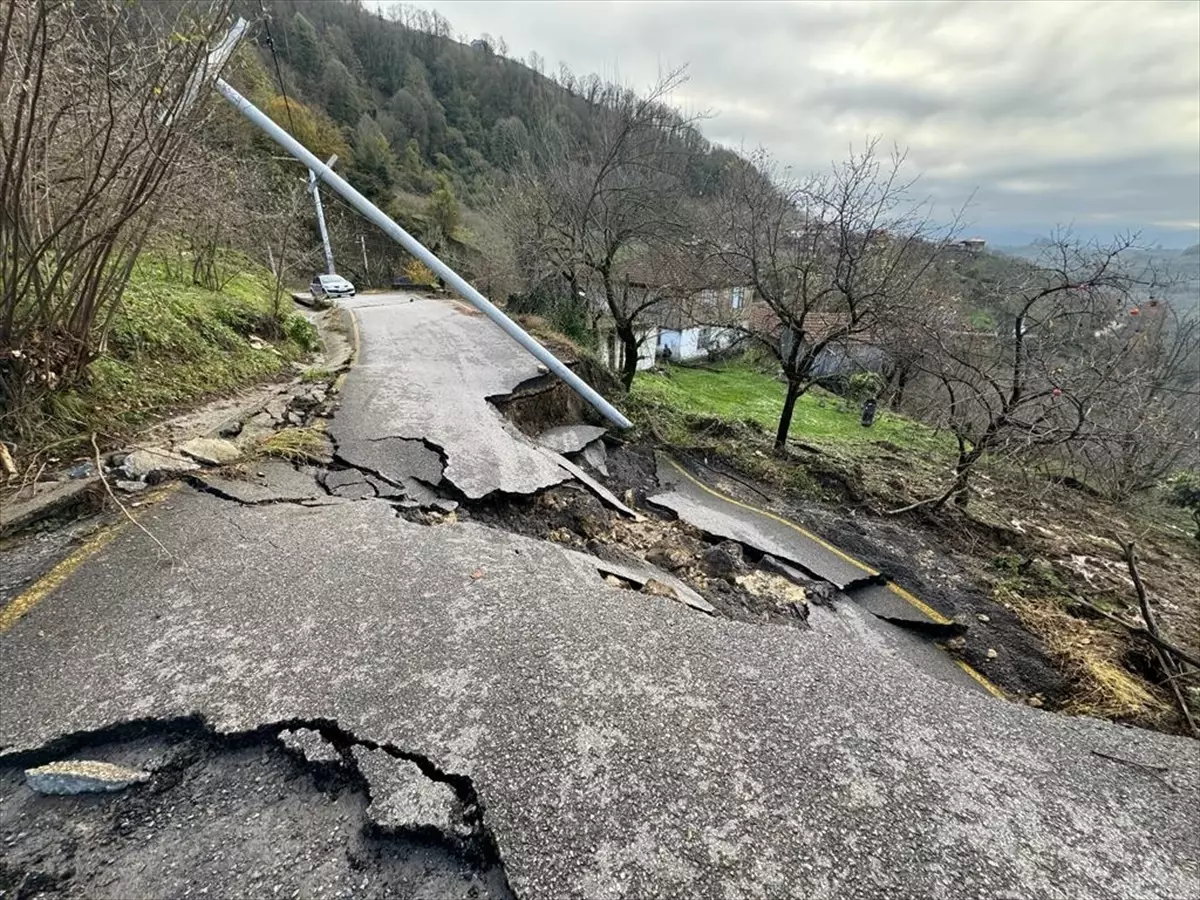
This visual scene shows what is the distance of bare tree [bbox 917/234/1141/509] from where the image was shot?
6379 millimetres

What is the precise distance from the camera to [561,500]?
17.8 ft

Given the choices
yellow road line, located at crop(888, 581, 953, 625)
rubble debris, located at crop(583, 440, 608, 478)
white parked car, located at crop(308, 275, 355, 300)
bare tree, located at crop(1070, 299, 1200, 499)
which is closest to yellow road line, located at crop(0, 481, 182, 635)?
rubble debris, located at crop(583, 440, 608, 478)

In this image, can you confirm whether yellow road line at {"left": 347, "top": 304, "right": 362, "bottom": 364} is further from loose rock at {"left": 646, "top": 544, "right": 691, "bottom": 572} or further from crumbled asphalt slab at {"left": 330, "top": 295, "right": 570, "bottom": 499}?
loose rock at {"left": 646, "top": 544, "right": 691, "bottom": 572}

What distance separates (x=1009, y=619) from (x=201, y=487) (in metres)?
7.39

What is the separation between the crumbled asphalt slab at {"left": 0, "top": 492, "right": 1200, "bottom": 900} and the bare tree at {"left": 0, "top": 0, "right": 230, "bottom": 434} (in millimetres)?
1757

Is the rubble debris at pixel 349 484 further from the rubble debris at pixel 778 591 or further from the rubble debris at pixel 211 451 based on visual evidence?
the rubble debris at pixel 778 591

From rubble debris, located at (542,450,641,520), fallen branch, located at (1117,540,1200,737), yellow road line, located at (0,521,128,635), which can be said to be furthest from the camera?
rubble debris, located at (542,450,641,520)

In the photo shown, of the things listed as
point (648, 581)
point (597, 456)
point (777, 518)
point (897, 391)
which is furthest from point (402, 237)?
point (897, 391)

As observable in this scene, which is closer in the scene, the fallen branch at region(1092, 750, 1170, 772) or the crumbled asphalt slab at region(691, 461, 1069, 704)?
the fallen branch at region(1092, 750, 1170, 772)

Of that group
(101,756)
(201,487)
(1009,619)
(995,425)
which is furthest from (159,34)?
(995,425)

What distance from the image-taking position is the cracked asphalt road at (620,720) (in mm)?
1899

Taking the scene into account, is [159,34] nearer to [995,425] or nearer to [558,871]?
[558,871]

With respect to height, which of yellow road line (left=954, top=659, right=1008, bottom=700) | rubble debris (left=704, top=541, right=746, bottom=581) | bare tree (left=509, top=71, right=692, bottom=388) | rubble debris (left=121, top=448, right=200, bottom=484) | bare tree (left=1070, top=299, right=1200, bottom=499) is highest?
bare tree (left=509, top=71, right=692, bottom=388)

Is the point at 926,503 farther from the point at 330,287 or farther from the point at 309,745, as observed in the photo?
the point at 330,287
